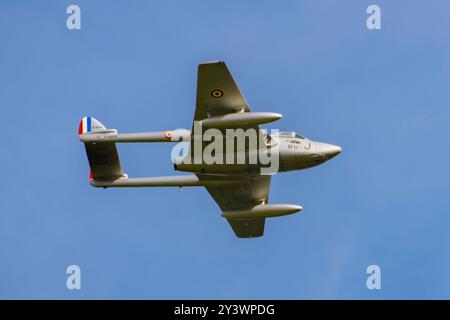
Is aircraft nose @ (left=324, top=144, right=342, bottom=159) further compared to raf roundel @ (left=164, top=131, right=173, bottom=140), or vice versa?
raf roundel @ (left=164, top=131, right=173, bottom=140)

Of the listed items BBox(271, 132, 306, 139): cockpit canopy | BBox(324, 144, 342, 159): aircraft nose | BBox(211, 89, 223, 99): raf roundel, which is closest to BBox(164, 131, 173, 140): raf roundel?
BBox(211, 89, 223, 99): raf roundel

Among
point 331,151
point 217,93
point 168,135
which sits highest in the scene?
Answer: point 217,93

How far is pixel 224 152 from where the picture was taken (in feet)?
128

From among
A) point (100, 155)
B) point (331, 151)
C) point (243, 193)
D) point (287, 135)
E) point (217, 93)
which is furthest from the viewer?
point (243, 193)

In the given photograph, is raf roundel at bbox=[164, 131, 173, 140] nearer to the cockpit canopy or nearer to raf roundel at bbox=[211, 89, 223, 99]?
raf roundel at bbox=[211, 89, 223, 99]

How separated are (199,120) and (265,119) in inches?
125

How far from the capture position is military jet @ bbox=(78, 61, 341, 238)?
36594 mm

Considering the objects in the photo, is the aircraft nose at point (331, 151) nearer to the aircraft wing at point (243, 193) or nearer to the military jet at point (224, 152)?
the military jet at point (224, 152)

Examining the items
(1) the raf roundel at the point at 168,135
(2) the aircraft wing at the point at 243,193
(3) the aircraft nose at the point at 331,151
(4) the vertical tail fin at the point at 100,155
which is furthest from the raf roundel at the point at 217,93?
(4) the vertical tail fin at the point at 100,155

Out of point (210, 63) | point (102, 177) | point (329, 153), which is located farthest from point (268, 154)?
point (102, 177)

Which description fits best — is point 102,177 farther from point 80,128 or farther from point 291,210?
point 291,210

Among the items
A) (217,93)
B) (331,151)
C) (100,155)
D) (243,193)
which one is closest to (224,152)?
(217,93)

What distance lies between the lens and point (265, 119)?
118 feet

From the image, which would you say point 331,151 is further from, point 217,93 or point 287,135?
point 217,93
